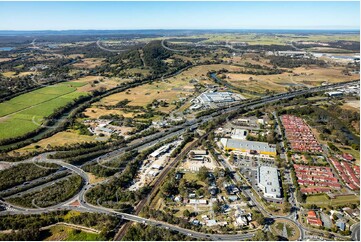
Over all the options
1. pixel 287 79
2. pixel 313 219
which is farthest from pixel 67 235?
pixel 287 79

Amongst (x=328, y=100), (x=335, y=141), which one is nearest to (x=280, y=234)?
(x=335, y=141)

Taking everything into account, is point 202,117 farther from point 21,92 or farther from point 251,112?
point 21,92

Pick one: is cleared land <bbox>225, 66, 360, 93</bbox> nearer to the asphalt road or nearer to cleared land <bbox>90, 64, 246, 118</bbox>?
cleared land <bbox>90, 64, 246, 118</bbox>

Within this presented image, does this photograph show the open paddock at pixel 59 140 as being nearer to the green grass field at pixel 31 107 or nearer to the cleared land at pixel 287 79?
the green grass field at pixel 31 107

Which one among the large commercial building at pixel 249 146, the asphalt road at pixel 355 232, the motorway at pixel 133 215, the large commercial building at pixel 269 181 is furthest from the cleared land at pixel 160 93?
the asphalt road at pixel 355 232

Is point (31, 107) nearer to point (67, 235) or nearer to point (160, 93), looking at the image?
point (160, 93)

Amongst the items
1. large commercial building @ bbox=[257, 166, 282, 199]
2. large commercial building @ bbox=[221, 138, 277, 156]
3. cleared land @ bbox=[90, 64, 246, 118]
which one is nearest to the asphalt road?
large commercial building @ bbox=[257, 166, 282, 199]
